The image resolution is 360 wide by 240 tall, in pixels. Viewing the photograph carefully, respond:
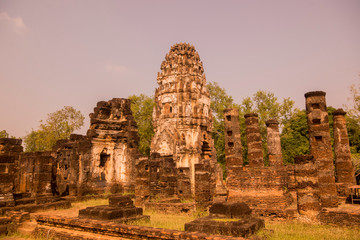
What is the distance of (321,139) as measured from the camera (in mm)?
11781

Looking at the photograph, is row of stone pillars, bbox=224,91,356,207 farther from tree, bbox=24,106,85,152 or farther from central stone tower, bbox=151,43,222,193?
tree, bbox=24,106,85,152

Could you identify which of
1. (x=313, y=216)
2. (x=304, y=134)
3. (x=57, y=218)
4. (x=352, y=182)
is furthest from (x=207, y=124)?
(x=57, y=218)

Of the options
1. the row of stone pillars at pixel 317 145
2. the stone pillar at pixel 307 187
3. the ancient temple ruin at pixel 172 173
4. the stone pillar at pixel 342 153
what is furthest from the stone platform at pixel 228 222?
the stone pillar at pixel 342 153

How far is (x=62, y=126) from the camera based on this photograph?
114ft

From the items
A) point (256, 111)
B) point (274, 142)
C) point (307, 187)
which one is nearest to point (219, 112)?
point (256, 111)

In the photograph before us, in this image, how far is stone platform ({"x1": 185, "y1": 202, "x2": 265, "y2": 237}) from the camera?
6.49 meters

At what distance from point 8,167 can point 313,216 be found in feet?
35.6

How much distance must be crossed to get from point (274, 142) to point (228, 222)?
12.2 metres

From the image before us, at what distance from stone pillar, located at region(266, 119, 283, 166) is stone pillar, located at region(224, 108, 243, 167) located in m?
3.35

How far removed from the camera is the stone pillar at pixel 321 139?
11.7 metres

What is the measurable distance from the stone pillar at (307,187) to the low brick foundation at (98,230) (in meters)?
5.40

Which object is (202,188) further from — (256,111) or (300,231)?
(256,111)

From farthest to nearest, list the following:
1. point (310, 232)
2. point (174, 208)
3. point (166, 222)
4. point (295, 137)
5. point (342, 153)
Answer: point (295, 137), point (342, 153), point (174, 208), point (166, 222), point (310, 232)

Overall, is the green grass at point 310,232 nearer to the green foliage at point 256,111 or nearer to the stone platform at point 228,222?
the stone platform at point 228,222
